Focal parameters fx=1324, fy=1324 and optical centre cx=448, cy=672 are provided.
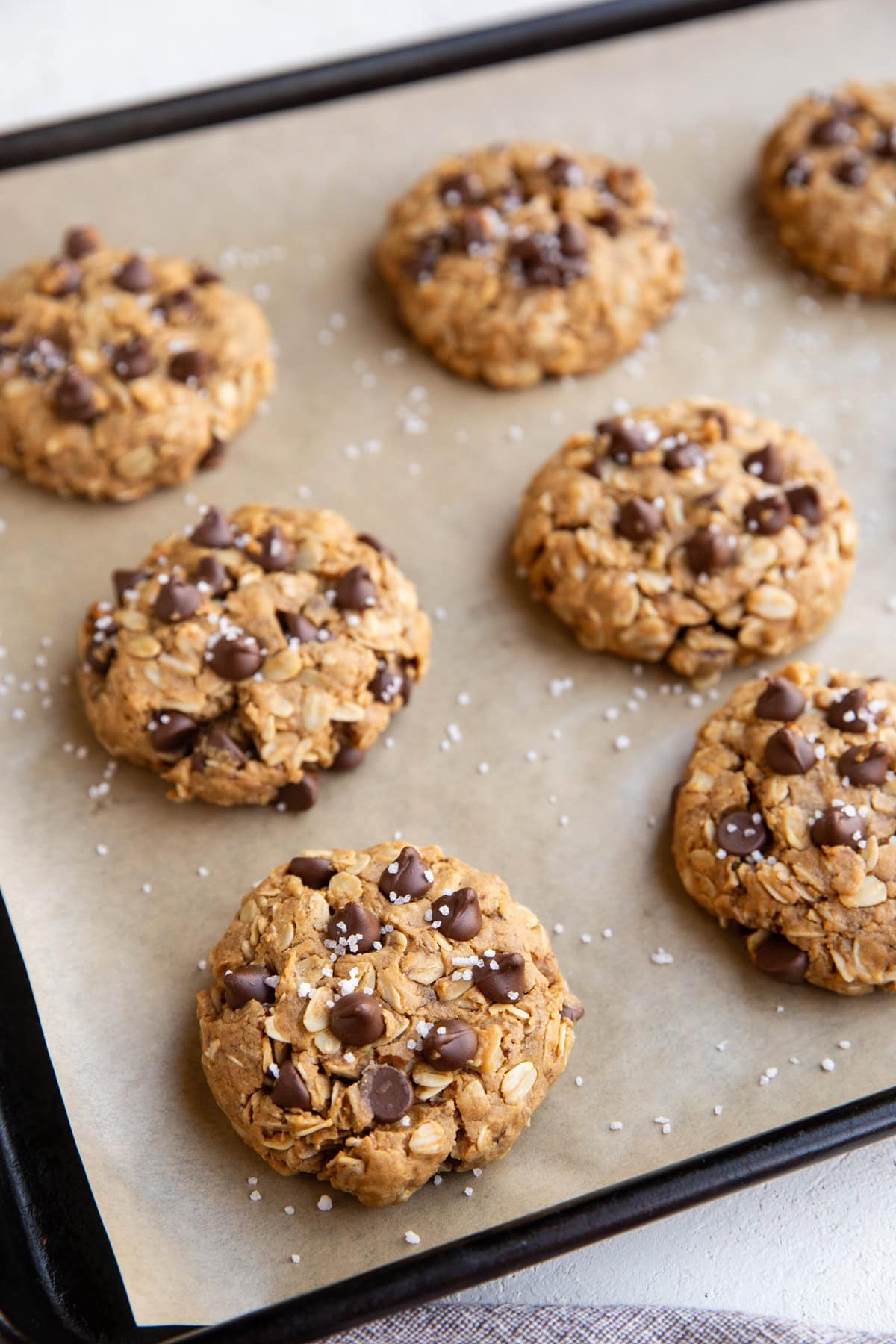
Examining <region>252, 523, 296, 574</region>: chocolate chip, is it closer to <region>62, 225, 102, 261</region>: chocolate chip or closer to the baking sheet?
the baking sheet

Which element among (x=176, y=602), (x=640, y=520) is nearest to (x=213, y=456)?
(x=176, y=602)

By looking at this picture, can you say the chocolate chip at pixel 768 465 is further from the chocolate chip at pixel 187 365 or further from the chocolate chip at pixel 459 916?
the chocolate chip at pixel 187 365

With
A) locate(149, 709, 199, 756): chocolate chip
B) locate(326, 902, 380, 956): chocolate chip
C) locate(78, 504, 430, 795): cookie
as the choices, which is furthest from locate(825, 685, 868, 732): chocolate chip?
locate(149, 709, 199, 756): chocolate chip

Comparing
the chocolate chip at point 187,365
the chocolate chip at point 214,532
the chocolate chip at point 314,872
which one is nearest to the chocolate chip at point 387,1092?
the chocolate chip at point 314,872

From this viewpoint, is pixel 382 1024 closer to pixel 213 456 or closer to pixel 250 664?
pixel 250 664

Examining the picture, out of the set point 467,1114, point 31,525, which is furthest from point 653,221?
point 467,1114
